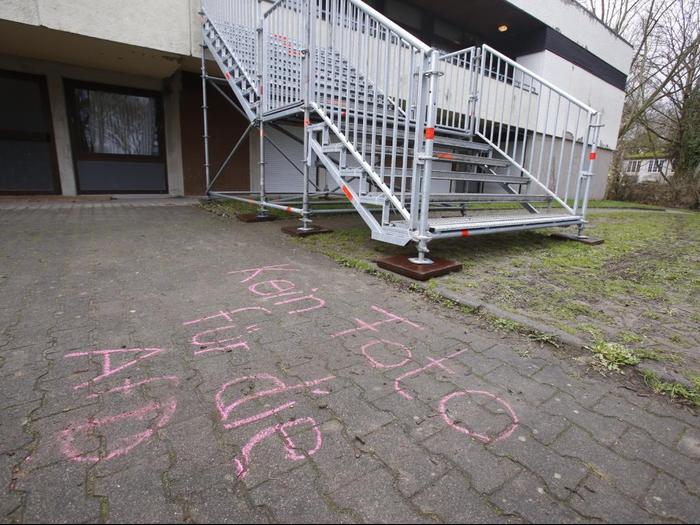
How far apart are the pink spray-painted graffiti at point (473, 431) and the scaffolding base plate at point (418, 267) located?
5.52ft

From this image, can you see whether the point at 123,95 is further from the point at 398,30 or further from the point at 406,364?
the point at 406,364

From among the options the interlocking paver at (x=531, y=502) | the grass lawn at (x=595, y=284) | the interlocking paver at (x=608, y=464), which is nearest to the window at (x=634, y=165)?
the grass lawn at (x=595, y=284)

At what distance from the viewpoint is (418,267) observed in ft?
12.1

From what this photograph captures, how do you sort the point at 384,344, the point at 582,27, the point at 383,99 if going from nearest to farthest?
1. the point at 384,344
2. the point at 383,99
3. the point at 582,27

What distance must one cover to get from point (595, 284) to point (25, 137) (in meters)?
10.6

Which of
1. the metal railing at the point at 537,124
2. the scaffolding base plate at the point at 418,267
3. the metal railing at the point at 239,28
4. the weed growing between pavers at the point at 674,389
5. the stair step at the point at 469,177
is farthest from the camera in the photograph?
the metal railing at the point at 239,28

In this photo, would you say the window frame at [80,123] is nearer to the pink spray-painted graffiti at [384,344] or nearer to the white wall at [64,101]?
the white wall at [64,101]

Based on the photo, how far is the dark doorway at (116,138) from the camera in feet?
28.9

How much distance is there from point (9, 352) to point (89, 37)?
6633 millimetres

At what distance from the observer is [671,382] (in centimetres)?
199

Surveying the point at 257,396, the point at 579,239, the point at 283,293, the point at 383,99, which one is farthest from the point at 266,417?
the point at 579,239

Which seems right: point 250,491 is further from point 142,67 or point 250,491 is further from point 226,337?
point 142,67

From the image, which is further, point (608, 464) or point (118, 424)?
point (118, 424)

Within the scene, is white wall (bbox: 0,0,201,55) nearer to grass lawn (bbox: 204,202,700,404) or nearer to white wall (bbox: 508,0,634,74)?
grass lawn (bbox: 204,202,700,404)
